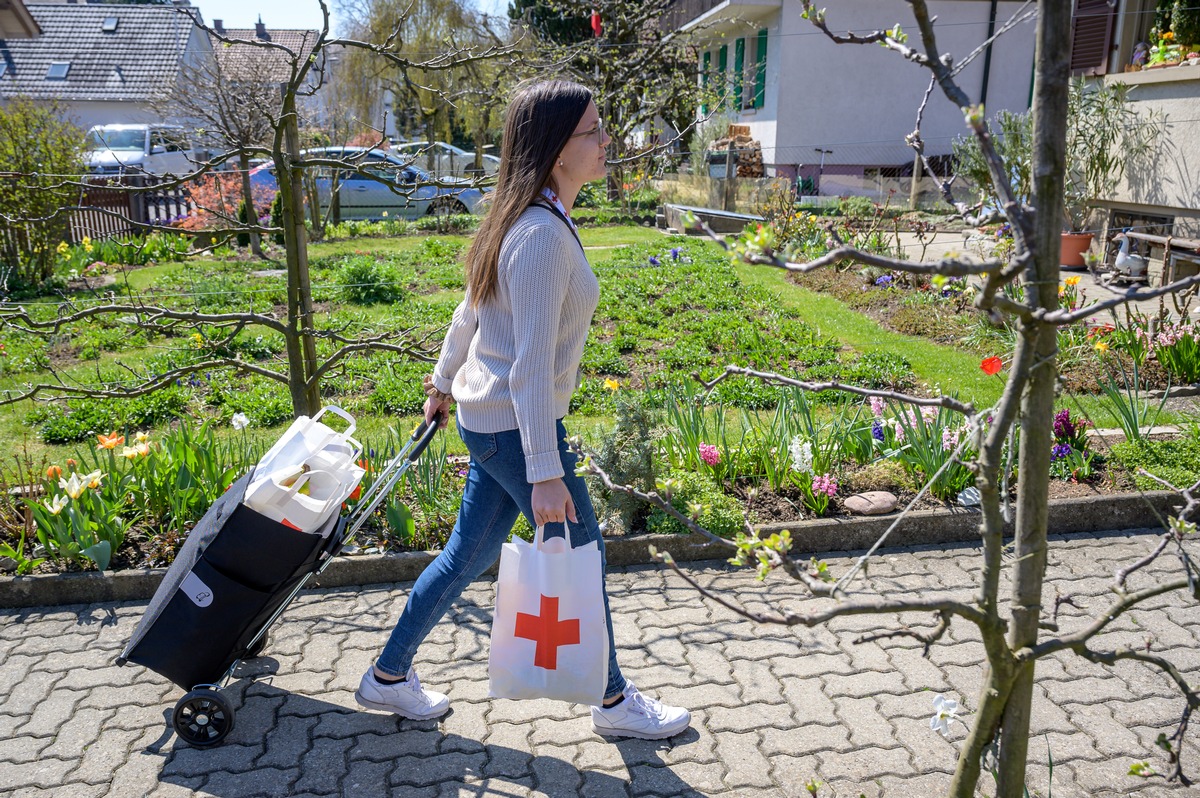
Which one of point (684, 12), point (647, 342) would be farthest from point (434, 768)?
point (684, 12)

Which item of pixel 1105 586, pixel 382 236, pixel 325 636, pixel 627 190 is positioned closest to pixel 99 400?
pixel 325 636

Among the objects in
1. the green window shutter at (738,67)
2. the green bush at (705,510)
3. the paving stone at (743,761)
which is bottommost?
the paving stone at (743,761)

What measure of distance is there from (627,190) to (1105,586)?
1566 cm

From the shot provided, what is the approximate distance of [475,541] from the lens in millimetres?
2947

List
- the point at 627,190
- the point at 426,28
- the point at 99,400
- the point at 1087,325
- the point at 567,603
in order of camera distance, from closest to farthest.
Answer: the point at 567,603 → the point at 99,400 → the point at 1087,325 → the point at 627,190 → the point at 426,28

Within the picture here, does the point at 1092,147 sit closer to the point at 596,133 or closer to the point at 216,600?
the point at 596,133

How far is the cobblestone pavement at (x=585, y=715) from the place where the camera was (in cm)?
279

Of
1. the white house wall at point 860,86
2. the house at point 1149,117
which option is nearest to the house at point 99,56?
the white house wall at point 860,86

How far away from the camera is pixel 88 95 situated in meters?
37.5

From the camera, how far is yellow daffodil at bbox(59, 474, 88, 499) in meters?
3.83

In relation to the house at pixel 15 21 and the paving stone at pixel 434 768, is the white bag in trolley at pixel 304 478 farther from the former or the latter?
the house at pixel 15 21

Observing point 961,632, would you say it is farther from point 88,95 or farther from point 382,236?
point 88,95

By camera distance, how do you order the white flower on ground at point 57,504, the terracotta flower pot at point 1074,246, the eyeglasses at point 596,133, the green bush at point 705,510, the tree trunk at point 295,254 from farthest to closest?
the terracotta flower pot at point 1074,246 → the green bush at point 705,510 → the tree trunk at point 295,254 → the white flower on ground at point 57,504 → the eyeglasses at point 596,133

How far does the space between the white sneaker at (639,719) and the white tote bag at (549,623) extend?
0.81ft
